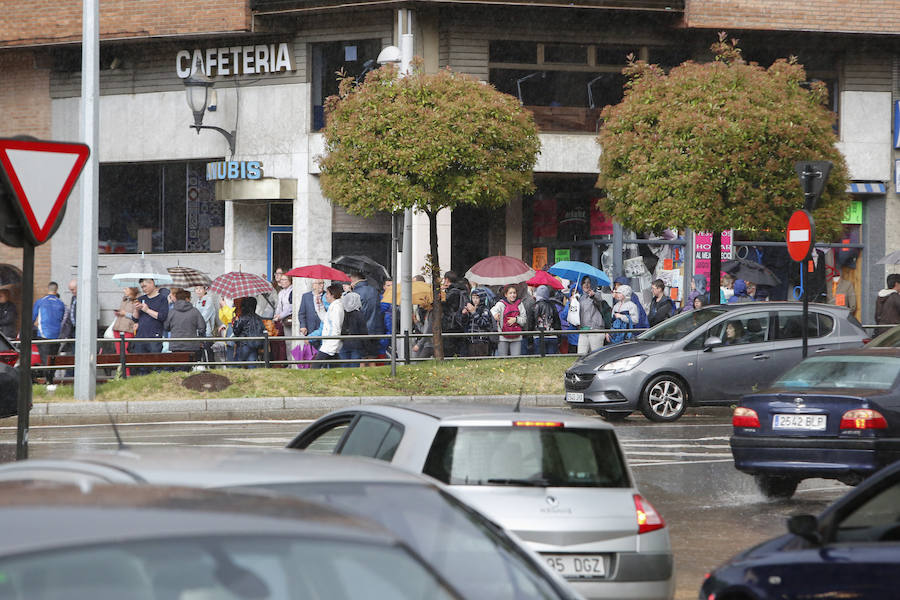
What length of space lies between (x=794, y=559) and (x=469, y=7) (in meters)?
24.0

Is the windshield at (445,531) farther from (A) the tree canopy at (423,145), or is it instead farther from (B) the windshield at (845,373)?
(A) the tree canopy at (423,145)

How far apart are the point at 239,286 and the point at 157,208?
24.9 ft

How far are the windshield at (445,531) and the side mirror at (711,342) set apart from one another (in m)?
14.9

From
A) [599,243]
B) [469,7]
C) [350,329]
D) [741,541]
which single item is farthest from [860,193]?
[741,541]

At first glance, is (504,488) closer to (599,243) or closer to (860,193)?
(599,243)

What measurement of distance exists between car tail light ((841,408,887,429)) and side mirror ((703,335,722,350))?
24.0ft

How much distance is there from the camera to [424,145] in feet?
69.9

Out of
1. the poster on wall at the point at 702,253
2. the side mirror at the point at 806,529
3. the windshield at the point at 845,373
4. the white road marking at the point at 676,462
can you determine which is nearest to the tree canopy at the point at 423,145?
the poster on wall at the point at 702,253

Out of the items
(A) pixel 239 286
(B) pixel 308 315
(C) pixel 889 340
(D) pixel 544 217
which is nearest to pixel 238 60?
(A) pixel 239 286

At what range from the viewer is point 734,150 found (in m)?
21.4

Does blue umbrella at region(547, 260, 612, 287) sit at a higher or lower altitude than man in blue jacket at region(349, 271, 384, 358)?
higher

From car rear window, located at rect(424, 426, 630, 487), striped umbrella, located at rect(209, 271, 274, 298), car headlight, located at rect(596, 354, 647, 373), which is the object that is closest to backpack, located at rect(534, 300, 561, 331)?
striped umbrella, located at rect(209, 271, 274, 298)

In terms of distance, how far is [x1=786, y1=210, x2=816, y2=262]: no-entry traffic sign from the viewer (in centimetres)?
1670

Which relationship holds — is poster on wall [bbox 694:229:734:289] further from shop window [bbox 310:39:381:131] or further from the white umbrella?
the white umbrella
